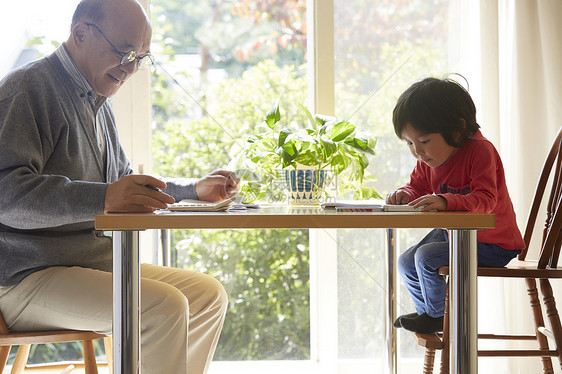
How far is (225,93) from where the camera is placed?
2.50 metres

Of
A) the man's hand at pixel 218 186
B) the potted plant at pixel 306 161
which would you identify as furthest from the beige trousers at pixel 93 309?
the potted plant at pixel 306 161

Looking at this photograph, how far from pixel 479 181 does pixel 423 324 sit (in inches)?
16.7

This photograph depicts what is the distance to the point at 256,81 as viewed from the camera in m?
2.51

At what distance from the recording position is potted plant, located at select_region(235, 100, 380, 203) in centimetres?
174

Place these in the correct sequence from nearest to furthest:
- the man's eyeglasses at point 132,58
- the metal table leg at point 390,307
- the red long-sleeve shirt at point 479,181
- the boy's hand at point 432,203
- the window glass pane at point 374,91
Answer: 1. the boy's hand at point 432,203
2. the red long-sleeve shirt at point 479,181
3. the man's eyeglasses at point 132,58
4. the metal table leg at point 390,307
5. the window glass pane at point 374,91

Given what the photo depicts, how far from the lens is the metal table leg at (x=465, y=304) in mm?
1150

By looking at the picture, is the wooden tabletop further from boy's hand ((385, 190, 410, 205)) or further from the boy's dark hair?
the boy's dark hair

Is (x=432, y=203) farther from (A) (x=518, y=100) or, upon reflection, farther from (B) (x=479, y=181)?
(A) (x=518, y=100)

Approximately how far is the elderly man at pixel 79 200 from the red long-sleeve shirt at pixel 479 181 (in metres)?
0.59

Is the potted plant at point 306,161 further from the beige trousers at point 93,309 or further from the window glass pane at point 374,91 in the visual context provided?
the beige trousers at point 93,309

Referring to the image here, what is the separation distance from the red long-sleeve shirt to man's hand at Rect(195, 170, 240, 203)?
0.50 m

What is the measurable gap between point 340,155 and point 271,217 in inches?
33.6

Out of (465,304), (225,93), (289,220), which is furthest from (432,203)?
(225,93)

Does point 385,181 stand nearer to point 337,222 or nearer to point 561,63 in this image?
point 561,63
